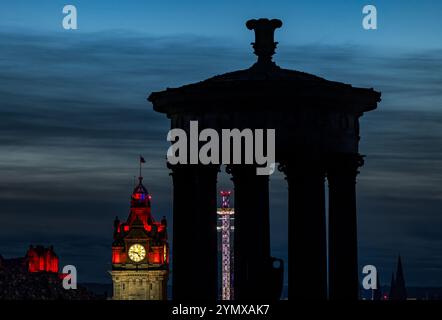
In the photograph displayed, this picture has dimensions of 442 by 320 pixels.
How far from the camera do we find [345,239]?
7425 cm

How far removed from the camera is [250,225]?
72312 millimetres

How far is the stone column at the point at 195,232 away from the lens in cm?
7300

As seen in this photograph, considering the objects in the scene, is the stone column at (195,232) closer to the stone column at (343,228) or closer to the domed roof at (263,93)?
the domed roof at (263,93)

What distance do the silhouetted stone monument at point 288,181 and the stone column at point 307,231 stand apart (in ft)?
0.14

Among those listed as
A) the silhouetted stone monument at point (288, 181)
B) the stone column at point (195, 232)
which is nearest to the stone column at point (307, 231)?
the silhouetted stone monument at point (288, 181)

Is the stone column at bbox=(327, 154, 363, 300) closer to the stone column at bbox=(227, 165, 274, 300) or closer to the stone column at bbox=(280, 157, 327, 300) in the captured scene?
the stone column at bbox=(280, 157, 327, 300)

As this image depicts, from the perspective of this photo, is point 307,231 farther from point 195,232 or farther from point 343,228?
point 195,232

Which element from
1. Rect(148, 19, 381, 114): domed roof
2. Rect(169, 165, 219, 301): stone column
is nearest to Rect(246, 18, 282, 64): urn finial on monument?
Rect(148, 19, 381, 114): domed roof

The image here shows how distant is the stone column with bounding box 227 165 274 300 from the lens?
71.2 metres

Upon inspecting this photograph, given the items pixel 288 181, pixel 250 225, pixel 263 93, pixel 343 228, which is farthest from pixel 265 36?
pixel 343 228
